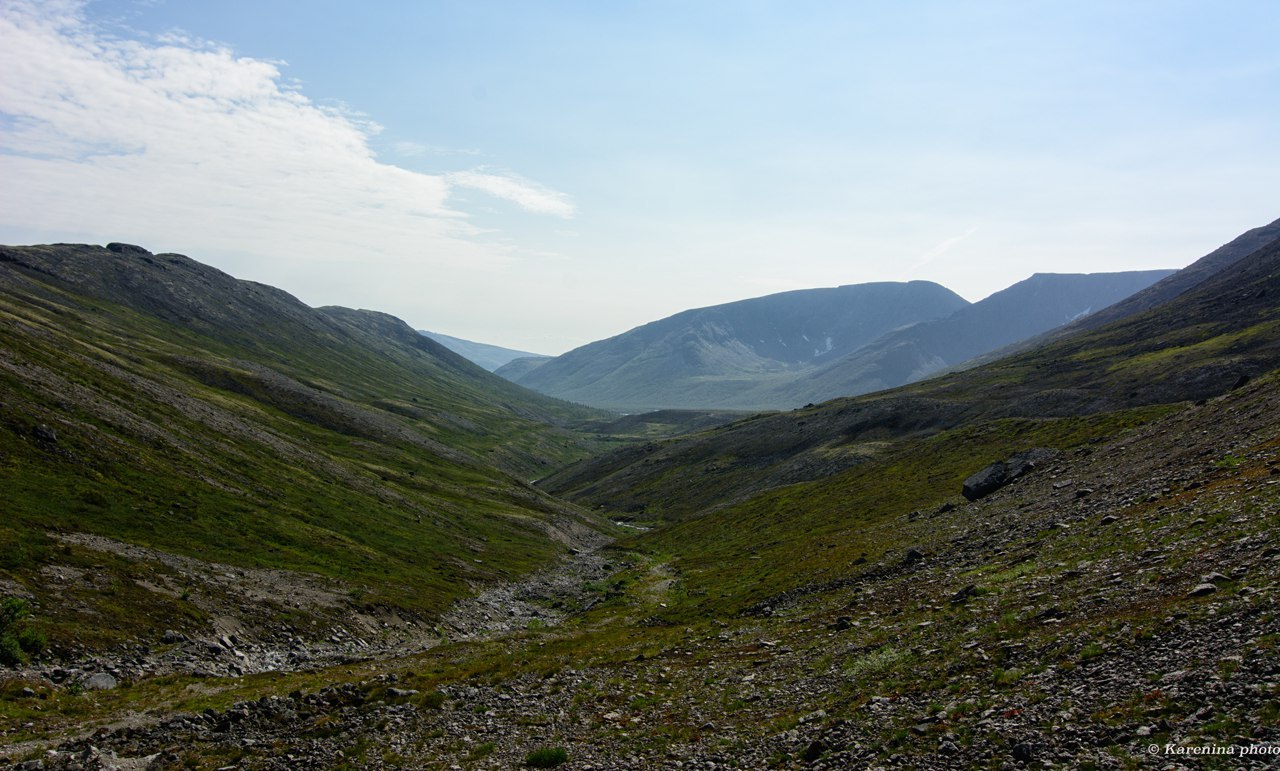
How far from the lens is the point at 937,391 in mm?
184500

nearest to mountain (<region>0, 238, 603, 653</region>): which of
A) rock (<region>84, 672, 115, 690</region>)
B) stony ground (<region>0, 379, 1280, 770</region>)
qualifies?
rock (<region>84, 672, 115, 690</region>)

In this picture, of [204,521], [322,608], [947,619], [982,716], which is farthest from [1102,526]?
[204,521]

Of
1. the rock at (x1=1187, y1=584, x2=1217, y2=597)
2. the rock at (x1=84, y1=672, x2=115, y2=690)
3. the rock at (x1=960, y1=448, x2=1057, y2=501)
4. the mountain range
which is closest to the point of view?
the mountain range

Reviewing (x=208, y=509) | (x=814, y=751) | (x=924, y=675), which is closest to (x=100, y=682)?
(x=814, y=751)

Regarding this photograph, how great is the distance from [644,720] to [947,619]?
15.2 m

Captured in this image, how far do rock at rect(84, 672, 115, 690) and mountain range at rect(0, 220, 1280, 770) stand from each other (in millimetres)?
125

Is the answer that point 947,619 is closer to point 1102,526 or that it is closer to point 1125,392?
point 1102,526

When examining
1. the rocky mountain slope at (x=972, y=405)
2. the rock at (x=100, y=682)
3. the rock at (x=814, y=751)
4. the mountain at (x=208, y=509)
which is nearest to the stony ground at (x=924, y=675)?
the rock at (x=814, y=751)

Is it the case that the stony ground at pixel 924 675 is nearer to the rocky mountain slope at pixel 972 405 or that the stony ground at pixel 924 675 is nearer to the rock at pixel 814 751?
the rock at pixel 814 751

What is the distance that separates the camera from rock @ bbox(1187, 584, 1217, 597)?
22.8 m

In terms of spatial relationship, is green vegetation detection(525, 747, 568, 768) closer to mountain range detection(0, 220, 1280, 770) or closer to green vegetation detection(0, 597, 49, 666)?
mountain range detection(0, 220, 1280, 770)

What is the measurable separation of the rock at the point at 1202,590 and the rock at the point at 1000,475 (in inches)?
1718

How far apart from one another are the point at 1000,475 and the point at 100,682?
71.3 metres

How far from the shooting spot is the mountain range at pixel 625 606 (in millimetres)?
20766
